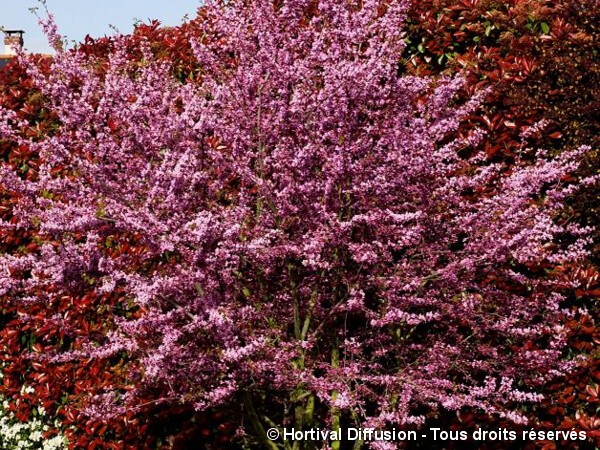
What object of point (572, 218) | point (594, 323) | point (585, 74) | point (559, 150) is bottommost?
point (594, 323)

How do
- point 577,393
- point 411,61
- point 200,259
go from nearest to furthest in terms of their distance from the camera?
point 200,259, point 577,393, point 411,61

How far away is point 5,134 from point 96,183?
690 mm

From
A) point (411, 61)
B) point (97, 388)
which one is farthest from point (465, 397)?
point (97, 388)

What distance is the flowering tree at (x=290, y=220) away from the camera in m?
4.60

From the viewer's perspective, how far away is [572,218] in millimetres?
5984

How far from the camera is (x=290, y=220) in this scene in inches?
198

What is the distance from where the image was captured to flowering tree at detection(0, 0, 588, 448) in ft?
15.1

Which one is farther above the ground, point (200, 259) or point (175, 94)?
point (175, 94)

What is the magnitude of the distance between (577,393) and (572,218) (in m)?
1.38

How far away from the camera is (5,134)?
16.1 ft

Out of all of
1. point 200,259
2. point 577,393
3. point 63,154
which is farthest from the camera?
point 577,393

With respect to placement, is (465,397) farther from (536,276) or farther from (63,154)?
(63,154)

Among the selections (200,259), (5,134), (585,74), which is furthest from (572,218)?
(5,134)

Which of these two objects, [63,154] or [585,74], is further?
[585,74]
